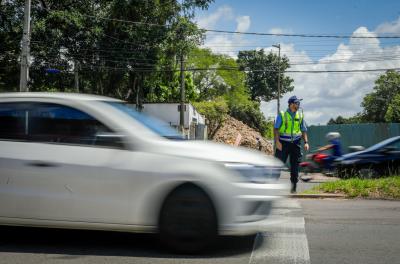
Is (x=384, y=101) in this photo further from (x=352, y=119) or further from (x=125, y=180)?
(x=125, y=180)

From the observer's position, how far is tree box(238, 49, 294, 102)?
7725cm

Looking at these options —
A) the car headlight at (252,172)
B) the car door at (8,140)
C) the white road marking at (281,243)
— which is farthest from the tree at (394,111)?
the car door at (8,140)

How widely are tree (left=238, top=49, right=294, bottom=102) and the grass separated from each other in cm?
6687

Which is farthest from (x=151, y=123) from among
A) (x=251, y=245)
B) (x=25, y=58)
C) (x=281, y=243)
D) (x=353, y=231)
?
(x=25, y=58)

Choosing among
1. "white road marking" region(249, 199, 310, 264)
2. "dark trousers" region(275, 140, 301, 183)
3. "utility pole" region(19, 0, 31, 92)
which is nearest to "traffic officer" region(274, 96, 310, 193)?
"dark trousers" region(275, 140, 301, 183)

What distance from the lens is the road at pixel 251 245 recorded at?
15.1 feet

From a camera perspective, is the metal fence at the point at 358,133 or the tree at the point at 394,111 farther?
the tree at the point at 394,111

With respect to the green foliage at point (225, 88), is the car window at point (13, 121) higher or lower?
lower

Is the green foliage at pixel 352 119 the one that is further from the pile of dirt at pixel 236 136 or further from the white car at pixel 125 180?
the white car at pixel 125 180

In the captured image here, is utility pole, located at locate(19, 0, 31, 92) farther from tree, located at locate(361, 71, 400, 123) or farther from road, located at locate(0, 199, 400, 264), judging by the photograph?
tree, located at locate(361, 71, 400, 123)

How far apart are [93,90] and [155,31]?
20.3 feet

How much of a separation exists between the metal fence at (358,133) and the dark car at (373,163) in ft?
22.8

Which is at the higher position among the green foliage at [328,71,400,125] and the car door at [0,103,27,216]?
the green foliage at [328,71,400,125]

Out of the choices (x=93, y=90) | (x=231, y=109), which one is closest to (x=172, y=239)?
(x=93, y=90)
